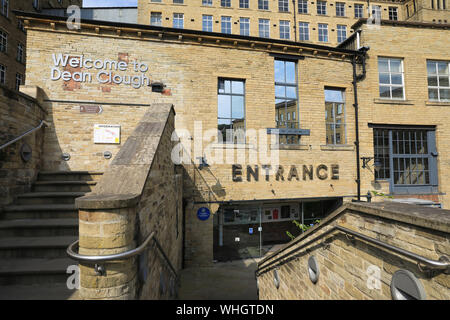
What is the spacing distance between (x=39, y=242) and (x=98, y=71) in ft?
21.8

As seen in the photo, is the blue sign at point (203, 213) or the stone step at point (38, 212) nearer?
the stone step at point (38, 212)

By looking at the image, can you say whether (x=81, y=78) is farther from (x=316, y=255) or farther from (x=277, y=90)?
(x=316, y=255)

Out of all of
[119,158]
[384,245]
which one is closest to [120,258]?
[119,158]

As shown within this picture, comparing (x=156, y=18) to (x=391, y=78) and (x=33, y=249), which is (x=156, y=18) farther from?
(x=33, y=249)

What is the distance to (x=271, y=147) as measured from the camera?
354 inches

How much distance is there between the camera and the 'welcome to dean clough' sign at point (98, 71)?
744 cm

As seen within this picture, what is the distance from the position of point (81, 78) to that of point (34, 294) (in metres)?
7.39

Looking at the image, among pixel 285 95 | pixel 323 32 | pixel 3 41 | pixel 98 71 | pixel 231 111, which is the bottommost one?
pixel 231 111

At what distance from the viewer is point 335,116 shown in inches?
397

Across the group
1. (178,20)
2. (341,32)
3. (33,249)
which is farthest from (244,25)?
(33,249)

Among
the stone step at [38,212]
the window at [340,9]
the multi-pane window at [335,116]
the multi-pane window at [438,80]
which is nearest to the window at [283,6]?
the window at [340,9]

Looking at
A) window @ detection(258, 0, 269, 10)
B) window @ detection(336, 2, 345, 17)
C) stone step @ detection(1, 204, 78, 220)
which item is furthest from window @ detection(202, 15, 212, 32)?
stone step @ detection(1, 204, 78, 220)

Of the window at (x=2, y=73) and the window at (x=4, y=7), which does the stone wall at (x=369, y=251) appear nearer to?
the window at (x=2, y=73)

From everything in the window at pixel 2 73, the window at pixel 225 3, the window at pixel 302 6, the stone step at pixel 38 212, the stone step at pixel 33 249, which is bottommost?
the stone step at pixel 33 249
